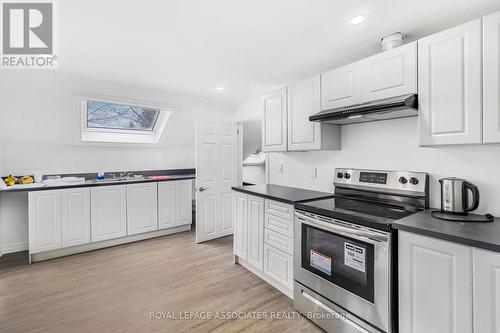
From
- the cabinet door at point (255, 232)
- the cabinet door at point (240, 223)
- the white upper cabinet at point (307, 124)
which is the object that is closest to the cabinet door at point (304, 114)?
A: the white upper cabinet at point (307, 124)

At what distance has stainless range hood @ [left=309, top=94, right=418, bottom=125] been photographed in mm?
1737

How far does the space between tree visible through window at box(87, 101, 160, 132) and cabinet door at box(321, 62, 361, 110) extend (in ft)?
9.77

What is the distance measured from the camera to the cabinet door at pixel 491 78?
4.73ft

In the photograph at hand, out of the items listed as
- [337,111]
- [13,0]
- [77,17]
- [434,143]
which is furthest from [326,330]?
[13,0]

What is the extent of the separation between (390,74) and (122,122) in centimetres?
403

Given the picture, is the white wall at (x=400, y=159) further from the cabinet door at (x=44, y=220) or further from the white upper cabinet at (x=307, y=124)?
the cabinet door at (x=44, y=220)

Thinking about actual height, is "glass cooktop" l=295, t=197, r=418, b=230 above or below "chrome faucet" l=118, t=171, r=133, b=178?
below

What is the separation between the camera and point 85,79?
320cm

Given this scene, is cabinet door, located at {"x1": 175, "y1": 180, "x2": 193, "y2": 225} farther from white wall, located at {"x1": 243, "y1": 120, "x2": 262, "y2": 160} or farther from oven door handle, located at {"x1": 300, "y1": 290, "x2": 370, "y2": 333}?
oven door handle, located at {"x1": 300, "y1": 290, "x2": 370, "y2": 333}

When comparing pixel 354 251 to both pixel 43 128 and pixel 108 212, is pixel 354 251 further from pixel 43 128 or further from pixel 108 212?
pixel 43 128

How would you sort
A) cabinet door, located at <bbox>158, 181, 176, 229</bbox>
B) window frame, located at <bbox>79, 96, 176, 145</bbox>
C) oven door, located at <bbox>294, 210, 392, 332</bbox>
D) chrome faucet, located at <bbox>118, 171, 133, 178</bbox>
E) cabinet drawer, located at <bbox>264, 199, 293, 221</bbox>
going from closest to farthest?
oven door, located at <bbox>294, 210, 392, 332</bbox> → cabinet drawer, located at <bbox>264, 199, 293, 221</bbox> → window frame, located at <bbox>79, 96, 176, 145</bbox> → cabinet door, located at <bbox>158, 181, 176, 229</bbox> → chrome faucet, located at <bbox>118, 171, 133, 178</bbox>

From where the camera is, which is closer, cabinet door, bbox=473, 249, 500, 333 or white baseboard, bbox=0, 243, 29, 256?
cabinet door, bbox=473, 249, 500, 333

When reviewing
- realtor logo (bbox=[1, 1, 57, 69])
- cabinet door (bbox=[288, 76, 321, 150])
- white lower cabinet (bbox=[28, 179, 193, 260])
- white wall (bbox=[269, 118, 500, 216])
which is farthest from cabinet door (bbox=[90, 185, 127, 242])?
cabinet door (bbox=[288, 76, 321, 150])

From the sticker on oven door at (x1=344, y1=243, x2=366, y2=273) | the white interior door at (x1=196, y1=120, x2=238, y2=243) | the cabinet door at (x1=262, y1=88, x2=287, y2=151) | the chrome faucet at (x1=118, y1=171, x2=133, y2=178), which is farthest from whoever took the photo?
the chrome faucet at (x1=118, y1=171, x2=133, y2=178)
